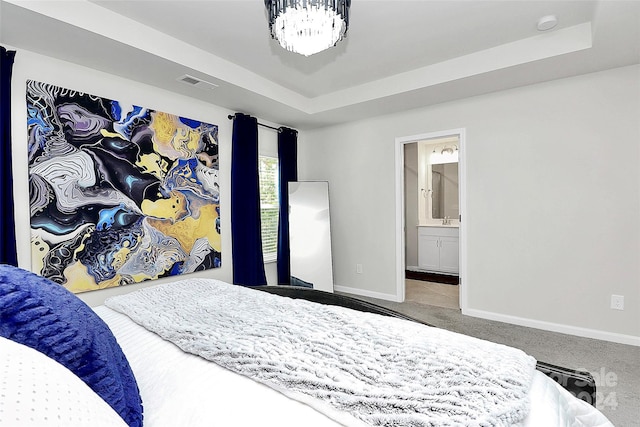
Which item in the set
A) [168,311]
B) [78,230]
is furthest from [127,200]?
[168,311]

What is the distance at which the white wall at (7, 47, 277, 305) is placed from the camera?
2273mm

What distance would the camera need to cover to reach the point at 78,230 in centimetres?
251

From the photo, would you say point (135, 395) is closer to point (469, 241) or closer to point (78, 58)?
point (78, 58)

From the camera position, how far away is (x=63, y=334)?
0.68 m

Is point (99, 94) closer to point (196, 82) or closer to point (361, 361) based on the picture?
point (196, 82)

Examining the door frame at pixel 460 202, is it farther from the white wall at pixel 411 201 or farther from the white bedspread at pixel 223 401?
the white bedspread at pixel 223 401

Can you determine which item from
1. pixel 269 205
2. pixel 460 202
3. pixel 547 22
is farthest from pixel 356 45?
pixel 269 205

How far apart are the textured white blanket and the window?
2.73 metres

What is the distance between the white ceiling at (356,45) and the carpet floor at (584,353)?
2436 millimetres

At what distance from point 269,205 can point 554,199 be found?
10.5ft

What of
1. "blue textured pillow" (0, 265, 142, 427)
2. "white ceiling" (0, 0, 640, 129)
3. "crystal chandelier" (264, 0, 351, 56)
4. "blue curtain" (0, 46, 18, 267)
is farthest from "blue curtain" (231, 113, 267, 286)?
"blue textured pillow" (0, 265, 142, 427)

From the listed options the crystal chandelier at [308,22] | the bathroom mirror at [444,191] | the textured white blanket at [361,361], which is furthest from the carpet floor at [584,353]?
the bathroom mirror at [444,191]

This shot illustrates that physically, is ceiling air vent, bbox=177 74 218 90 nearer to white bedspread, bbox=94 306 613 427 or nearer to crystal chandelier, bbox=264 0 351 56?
crystal chandelier, bbox=264 0 351 56

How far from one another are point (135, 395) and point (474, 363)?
93cm
